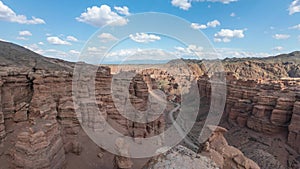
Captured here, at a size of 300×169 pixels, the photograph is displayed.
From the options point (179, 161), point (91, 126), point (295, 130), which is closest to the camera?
point (179, 161)

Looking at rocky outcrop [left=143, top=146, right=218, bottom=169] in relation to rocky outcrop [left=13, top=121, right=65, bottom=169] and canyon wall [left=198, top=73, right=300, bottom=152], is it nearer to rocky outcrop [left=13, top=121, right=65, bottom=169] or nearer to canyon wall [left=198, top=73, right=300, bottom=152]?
rocky outcrop [left=13, top=121, right=65, bottom=169]

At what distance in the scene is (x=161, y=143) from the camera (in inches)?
792

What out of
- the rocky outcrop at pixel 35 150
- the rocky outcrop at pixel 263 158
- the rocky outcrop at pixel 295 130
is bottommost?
the rocky outcrop at pixel 263 158

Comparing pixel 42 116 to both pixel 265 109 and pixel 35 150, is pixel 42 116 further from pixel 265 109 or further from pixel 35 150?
pixel 265 109

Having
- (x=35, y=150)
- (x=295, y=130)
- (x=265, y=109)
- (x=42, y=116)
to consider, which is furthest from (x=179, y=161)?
(x=265, y=109)

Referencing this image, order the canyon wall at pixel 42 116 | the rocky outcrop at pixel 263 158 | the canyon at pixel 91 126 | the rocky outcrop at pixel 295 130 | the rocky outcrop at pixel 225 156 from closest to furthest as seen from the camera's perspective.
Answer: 1. the canyon wall at pixel 42 116
2. the canyon at pixel 91 126
3. the rocky outcrop at pixel 225 156
4. the rocky outcrop at pixel 263 158
5. the rocky outcrop at pixel 295 130

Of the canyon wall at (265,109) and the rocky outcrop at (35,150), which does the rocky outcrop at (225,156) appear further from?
the canyon wall at (265,109)

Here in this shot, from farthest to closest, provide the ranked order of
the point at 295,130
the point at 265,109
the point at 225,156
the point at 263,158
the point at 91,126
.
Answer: the point at 265,109 < the point at 295,130 < the point at 263,158 < the point at 91,126 < the point at 225,156

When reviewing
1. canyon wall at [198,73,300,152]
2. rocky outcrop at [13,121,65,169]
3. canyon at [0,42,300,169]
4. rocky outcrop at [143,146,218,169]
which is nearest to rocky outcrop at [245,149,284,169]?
canyon at [0,42,300,169]

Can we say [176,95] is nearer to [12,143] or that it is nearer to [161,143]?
→ [161,143]

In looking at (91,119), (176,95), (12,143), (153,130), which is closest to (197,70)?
(176,95)

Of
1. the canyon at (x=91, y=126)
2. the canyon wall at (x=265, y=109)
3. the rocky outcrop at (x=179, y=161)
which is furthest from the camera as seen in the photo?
the canyon wall at (x=265, y=109)

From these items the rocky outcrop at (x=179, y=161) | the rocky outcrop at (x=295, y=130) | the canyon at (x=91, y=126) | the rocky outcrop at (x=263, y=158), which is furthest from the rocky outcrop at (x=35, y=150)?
the rocky outcrop at (x=295, y=130)

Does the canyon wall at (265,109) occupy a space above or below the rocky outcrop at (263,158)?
above
